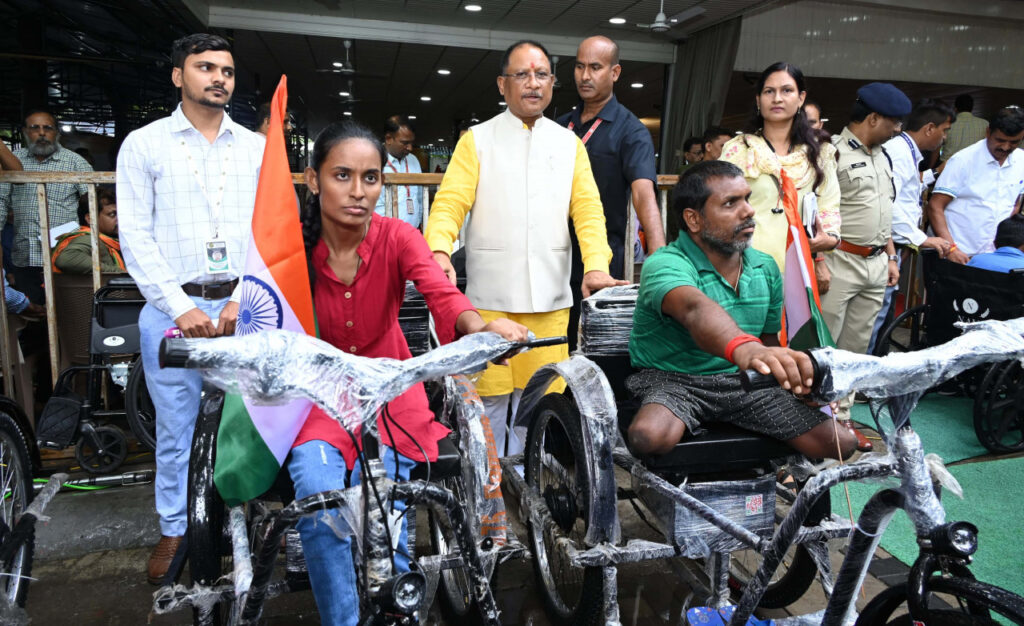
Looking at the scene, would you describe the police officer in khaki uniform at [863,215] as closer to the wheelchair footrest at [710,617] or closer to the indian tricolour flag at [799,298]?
the indian tricolour flag at [799,298]

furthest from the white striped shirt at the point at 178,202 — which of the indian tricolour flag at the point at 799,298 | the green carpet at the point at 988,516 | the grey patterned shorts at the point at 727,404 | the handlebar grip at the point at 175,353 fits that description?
the green carpet at the point at 988,516

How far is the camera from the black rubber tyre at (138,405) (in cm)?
373

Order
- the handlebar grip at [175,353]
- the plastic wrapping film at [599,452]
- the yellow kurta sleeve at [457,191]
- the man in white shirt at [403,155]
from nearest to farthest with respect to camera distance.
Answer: the handlebar grip at [175,353]
the plastic wrapping film at [599,452]
the yellow kurta sleeve at [457,191]
the man in white shirt at [403,155]

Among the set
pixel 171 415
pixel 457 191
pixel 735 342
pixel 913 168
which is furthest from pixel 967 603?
pixel 913 168

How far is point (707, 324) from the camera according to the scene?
2098mm

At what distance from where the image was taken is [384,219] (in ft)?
7.27

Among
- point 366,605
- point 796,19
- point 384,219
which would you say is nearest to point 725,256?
point 384,219

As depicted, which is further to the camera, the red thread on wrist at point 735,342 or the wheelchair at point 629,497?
the wheelchair at point 629,497

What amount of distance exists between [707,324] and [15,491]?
2472mm

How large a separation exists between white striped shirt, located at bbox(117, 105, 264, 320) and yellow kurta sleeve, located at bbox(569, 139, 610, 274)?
128cm

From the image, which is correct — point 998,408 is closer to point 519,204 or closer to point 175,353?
point 519,204

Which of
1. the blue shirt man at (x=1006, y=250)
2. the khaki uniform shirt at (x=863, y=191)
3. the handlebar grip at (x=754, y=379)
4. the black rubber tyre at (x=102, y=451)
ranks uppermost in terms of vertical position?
the khaki uniform shirt at (x=863, y=191)

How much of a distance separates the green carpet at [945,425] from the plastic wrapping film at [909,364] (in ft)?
9.58

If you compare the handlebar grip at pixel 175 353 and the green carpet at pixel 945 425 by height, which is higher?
the handlebar grip at pixel 175 353
